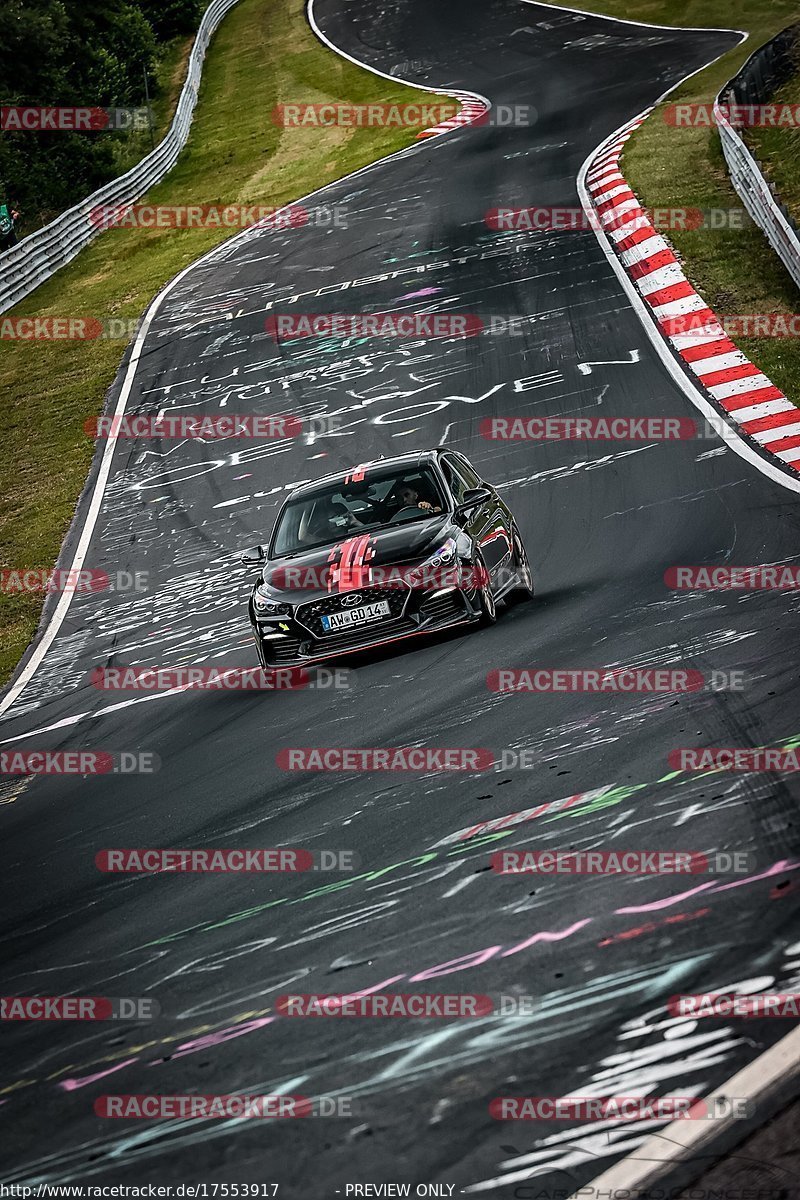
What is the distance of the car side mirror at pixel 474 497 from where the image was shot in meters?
11.4

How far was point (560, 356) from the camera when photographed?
20.6 meters

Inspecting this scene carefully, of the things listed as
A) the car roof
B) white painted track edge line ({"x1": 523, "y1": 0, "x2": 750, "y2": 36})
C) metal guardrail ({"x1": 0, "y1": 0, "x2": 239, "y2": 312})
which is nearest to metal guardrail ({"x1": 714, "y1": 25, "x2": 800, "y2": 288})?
white painted track edge line ({"x1": 523, "y1": 0, "x2": 750, "y2": 36})

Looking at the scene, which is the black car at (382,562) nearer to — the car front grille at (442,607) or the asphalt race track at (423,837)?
the car front grille at (442,607)

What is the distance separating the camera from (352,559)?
430 inches

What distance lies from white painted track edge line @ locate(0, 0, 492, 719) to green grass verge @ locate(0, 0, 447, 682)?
0.84 ft

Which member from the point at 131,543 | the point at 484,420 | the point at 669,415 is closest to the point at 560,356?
the point at 484,420

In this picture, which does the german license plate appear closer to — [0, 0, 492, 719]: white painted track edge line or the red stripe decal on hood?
the red stripe decal on hood

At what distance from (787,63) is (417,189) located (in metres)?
7.86

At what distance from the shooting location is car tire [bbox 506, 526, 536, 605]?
11758mm

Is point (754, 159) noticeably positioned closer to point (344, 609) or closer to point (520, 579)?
point (520, 579)

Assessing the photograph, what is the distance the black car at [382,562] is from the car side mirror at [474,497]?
1 cm

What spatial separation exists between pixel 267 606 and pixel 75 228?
27.0m

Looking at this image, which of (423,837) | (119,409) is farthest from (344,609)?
(119,409)

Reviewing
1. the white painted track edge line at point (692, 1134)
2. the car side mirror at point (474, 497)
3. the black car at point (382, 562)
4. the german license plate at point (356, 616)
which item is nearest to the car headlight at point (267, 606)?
the black car at point (382, 562)
